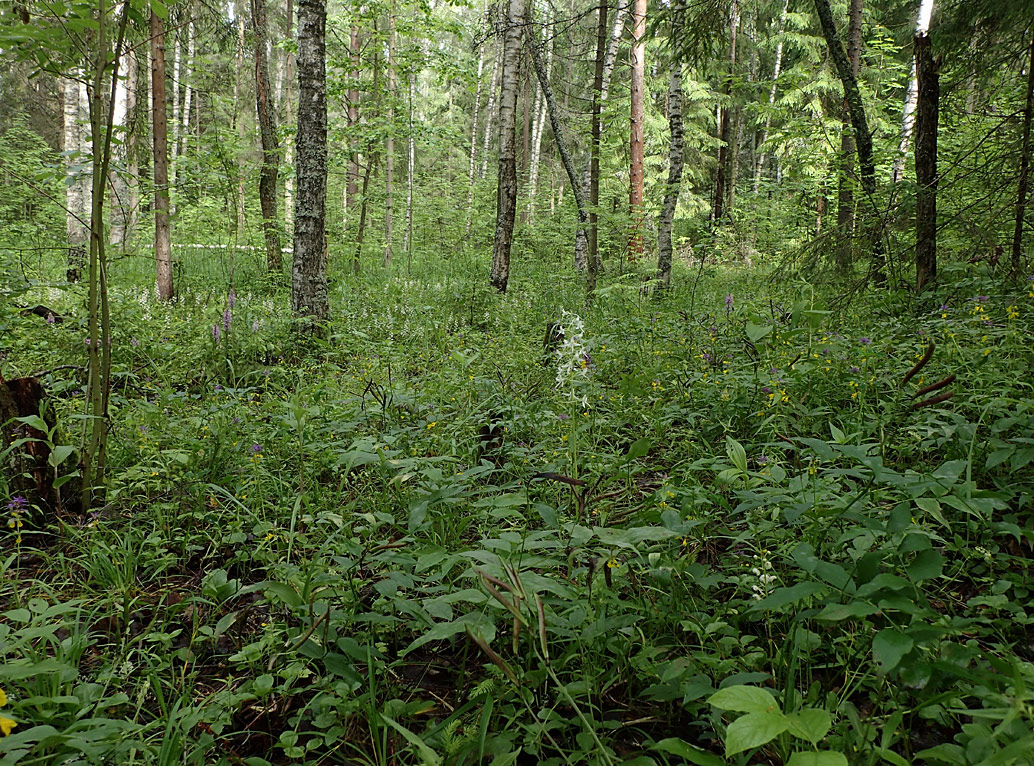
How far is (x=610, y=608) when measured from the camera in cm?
186

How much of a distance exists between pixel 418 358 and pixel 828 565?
4119 mm

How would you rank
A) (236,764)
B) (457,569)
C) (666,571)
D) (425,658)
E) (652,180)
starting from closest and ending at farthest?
(236,764) → (666,571) → (425,658) → (457,569) → (652,180)

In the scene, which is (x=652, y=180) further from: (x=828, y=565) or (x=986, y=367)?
(x=828, y=565)

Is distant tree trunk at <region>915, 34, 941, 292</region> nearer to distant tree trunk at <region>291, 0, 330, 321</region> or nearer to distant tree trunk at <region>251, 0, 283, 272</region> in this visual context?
distant tree trunk at <region>291, 0, 330, 321</region>

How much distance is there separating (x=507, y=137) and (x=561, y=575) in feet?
27.3

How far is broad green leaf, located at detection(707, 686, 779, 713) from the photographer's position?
111 centimetres

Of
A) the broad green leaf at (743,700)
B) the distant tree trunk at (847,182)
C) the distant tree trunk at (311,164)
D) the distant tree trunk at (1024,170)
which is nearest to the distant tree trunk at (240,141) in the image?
the distant tree trunk at (311,164)

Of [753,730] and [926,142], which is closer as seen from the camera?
[753,730]

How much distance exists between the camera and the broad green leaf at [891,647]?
113 cm

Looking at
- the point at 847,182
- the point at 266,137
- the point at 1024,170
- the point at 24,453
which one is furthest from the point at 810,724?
the point at 266,137

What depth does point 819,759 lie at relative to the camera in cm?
106

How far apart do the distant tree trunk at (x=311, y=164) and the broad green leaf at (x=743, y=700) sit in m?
5.57

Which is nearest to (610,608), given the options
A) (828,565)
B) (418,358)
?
(828,565)

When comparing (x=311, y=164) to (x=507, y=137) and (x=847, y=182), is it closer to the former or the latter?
(x=507, y=137)
